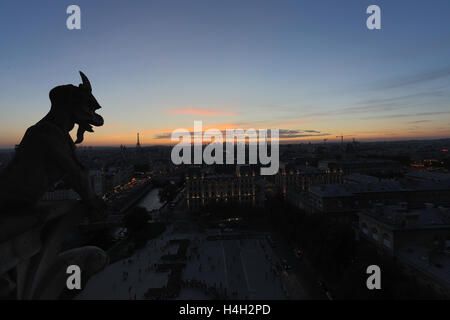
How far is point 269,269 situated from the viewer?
2211 centimetres

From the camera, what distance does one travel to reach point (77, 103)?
4.13 meters

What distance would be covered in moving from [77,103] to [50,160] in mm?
972

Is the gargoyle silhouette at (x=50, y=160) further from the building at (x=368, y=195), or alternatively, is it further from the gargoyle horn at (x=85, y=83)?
the building at (x=368, y=195)

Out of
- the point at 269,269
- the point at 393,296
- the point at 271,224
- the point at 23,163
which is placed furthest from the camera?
the point at 271,224

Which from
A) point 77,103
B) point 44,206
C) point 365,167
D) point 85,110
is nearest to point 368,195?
point 85,110

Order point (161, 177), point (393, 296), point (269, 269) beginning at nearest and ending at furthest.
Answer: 1. point (393, 296)
2. point (269, 269)
3. point (161, 177)

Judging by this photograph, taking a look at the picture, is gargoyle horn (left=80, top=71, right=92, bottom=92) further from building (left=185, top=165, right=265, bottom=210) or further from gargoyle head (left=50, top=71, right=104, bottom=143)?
building (left=185, top=165, right=265, bottom=210)

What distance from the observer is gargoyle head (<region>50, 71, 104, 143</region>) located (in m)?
4.04

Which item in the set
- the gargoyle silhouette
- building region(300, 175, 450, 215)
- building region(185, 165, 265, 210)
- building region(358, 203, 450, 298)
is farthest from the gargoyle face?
building region(185, 165, 265, 210)

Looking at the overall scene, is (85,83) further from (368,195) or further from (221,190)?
(221,190)
